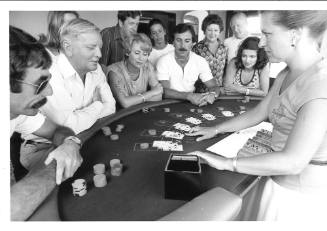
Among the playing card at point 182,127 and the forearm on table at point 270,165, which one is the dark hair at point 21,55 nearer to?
the playing card at point 182,127

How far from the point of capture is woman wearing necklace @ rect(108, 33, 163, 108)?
2.06 metres

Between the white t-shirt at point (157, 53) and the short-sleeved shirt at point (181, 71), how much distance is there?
0.36ft

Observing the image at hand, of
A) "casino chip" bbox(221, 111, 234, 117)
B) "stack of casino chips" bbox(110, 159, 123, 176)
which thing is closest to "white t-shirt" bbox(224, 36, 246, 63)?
"casino chip" bbox(221, 111, 234, 117)

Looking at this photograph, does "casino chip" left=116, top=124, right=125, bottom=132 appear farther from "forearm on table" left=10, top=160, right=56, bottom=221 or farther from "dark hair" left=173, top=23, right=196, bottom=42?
"dark hair" left=173, top=23, right=196, bottom=42

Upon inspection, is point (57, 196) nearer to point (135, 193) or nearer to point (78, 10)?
point (135, 193)

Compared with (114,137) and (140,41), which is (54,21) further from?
(140,41)

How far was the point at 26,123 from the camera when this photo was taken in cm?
129

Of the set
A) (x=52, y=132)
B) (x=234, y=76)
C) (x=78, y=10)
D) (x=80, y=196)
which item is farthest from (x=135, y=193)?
(x=234, y=76)

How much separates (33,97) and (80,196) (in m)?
0.49

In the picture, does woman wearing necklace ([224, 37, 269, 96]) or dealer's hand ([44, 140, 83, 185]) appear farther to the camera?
woman wearing necklace ([224, 37, 269, 96])

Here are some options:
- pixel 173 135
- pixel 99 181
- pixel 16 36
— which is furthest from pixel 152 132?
pixel 16 36

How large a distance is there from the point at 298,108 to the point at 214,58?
1517mm

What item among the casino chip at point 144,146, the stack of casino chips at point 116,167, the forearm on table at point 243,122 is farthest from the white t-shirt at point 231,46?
the stack of casino chips at point 116,167

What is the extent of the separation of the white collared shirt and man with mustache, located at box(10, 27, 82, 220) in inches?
7.5
